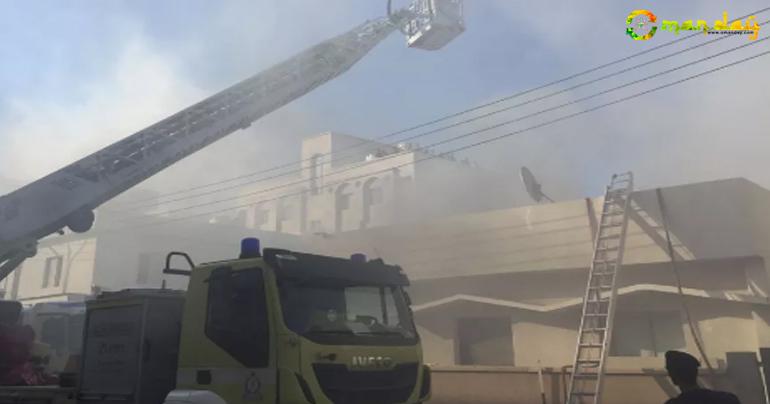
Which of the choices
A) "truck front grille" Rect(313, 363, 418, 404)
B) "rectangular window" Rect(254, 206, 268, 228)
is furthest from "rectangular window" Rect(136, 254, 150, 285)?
"rectangular window" Rect(254, 206, 268, 228)

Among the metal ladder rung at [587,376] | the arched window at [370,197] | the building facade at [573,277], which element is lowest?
the metal ladder rung at [587,376]

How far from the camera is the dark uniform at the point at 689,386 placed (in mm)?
3348

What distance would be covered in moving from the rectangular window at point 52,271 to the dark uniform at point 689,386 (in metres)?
30.9

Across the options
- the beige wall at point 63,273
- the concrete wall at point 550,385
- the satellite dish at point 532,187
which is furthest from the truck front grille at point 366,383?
the beige wall at point 63,273

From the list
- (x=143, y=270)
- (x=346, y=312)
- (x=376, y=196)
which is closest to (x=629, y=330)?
(x=346, y=312)

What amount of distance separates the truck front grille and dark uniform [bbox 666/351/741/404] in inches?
94.5

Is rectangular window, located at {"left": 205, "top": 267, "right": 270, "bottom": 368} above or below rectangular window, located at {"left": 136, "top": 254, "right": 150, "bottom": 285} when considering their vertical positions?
below

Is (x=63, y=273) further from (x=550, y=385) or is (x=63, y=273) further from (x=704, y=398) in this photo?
(x=704, y=398)

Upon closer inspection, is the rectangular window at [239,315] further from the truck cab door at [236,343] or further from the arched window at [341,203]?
the arched window at [341,203]

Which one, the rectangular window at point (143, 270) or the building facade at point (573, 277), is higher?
the rectangular window at point (143, 270)

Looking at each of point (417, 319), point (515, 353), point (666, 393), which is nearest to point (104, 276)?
point (417, 319)

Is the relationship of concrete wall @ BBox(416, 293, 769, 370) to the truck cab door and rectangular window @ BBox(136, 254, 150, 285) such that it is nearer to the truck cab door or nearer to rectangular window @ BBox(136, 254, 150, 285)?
the truck cab door

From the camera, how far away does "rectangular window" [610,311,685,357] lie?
42.0ft

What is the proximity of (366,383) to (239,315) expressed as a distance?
1.25 metres
